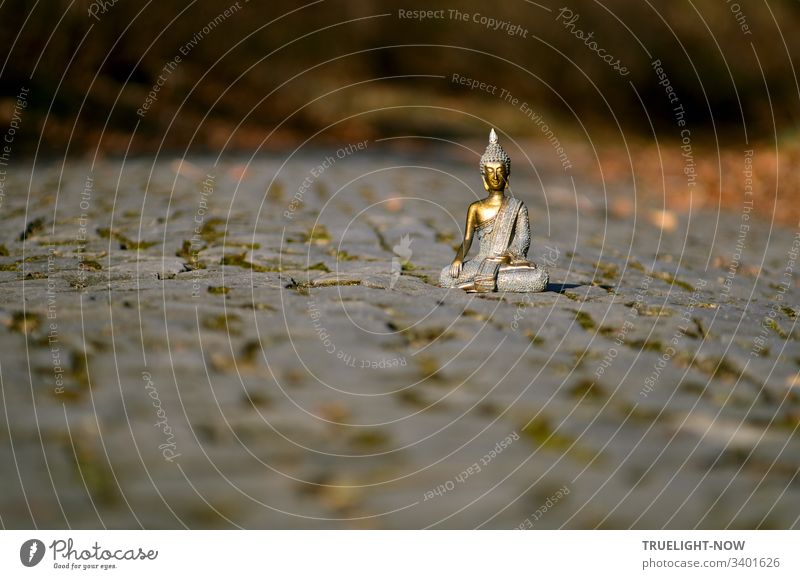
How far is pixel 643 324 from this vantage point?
5.09 m

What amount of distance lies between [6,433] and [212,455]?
2.84 ft

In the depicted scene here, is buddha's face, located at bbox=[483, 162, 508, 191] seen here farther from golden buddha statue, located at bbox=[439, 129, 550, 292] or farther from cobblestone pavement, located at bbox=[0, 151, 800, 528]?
cobblestone pavement, located at bbox=[0, 151, 800, 528]

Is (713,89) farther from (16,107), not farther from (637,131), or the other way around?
(16,107)

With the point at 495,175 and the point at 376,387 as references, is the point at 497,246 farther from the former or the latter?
the point at 376,387

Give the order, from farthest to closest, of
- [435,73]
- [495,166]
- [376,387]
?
1. [435,73]
2. [495,166]
3. [376,387]

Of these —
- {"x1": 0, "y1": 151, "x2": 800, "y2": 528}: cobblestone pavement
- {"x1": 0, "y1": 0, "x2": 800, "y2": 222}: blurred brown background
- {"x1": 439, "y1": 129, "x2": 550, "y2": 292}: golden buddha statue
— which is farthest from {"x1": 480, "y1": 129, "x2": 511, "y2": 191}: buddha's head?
{"x1": 0, "y1": 0, "x2": 800, "y2": 222}: blurred brown background

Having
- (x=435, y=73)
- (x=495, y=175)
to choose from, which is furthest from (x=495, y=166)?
(x=435, y=73)

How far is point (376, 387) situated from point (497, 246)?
1608 millimetres

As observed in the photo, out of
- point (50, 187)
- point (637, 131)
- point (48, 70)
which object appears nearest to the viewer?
point (50, 187)

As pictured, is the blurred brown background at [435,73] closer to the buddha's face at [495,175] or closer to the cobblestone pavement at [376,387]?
the cobblestone pavement at [376,387]

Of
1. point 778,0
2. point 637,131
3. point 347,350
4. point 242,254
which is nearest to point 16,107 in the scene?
point 242,254

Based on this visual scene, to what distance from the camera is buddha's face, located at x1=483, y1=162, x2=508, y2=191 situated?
5.34m

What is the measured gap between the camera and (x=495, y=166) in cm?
534

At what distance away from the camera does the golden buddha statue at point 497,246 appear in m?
5.29
